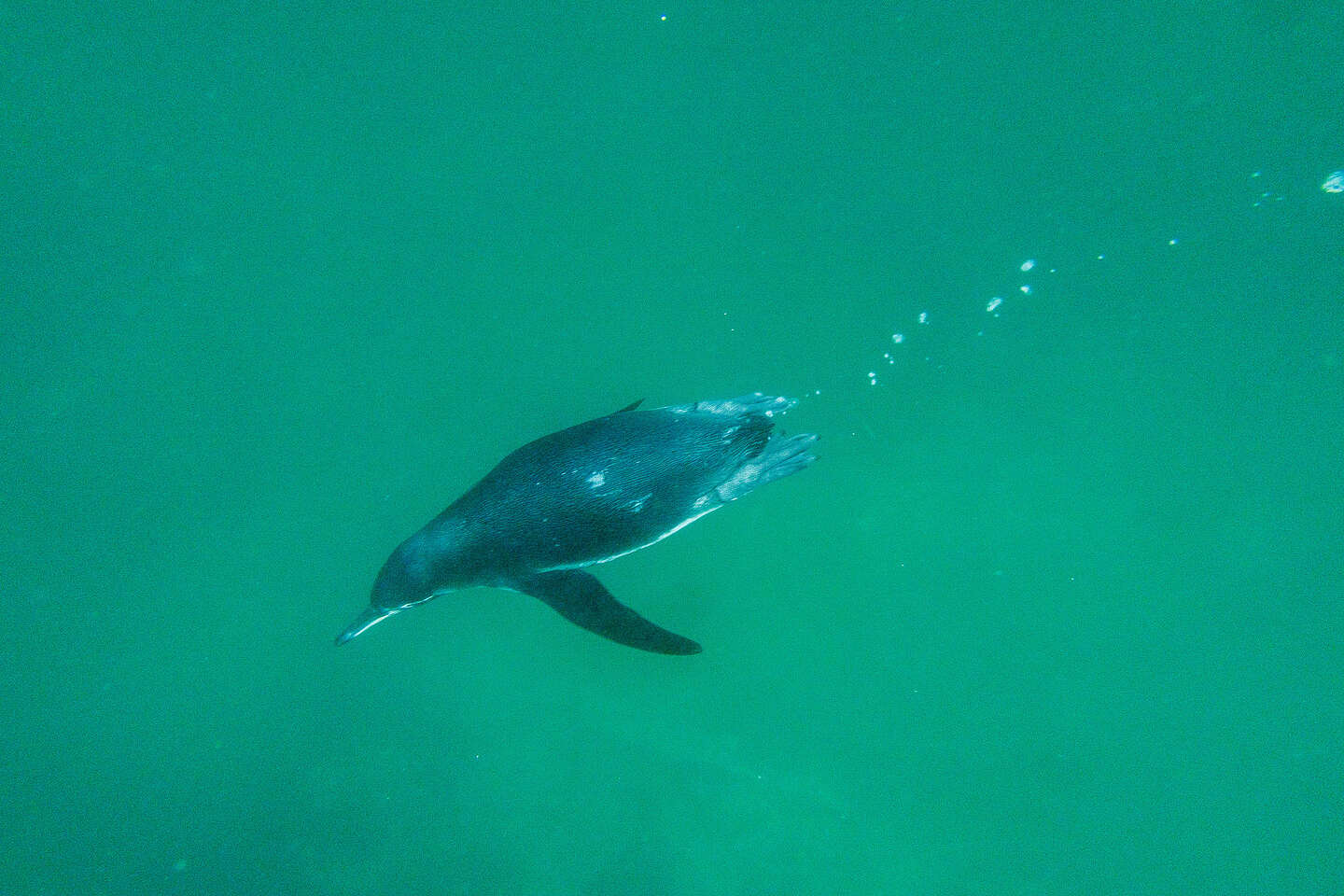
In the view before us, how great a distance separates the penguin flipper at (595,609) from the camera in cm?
Answer: 297

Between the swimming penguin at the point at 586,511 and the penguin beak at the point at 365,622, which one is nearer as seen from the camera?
the swimming penguin at the point at 586,511

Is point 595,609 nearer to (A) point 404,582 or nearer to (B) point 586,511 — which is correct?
(B) point 586,511

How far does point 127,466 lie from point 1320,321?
10365 millimetres

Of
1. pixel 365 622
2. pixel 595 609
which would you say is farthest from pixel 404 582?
pixel 595 609

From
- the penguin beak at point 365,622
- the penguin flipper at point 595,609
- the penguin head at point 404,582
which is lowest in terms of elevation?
the penguin flipper at point 595,609

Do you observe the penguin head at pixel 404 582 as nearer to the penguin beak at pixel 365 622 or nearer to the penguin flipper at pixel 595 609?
the penguin beak at pixel 365 622

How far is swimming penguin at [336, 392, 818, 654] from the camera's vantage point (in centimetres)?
289

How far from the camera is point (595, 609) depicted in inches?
117

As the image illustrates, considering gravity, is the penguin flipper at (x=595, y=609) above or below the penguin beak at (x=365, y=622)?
below

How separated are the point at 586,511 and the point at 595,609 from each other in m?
0.42

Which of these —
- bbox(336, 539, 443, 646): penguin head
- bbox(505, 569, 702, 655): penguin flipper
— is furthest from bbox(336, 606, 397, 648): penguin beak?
bbox(505, 569, 702, 655): penguin flipper

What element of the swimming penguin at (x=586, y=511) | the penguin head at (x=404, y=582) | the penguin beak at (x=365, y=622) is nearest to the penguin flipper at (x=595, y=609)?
the swimming penguin at (x=586, y=511)

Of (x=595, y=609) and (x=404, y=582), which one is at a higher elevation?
(x=404, y=582)

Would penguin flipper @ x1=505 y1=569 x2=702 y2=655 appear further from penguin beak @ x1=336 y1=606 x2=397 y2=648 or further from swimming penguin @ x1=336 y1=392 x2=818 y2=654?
penguin beak @ x1=336 y1=606 x2=397 y2=648
